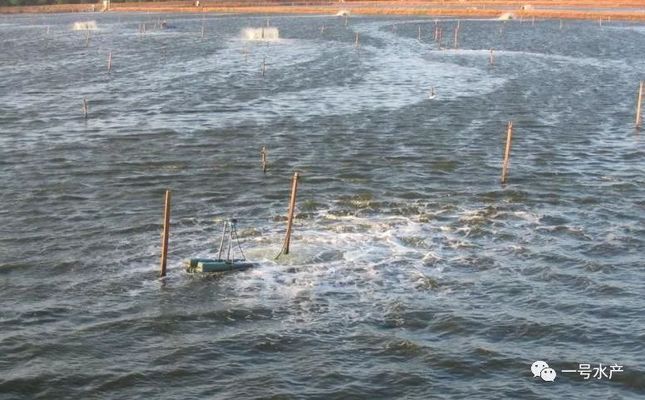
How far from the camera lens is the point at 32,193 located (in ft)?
151

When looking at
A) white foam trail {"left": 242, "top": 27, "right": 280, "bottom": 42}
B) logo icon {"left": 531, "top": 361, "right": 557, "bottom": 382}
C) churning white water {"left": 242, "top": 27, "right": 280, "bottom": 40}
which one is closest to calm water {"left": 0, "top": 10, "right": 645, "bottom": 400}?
logo icon {"left": 531, "top": 361, "right": 557, "bottom": 382}

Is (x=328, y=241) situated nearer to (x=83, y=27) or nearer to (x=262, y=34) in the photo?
(x=262, y=34)

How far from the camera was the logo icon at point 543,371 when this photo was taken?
87.3ft

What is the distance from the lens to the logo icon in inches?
1048

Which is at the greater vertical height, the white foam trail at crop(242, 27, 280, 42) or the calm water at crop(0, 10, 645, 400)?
the white foam trail at crop(242, 27, 280, 42)

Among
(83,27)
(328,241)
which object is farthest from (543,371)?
(83,27)

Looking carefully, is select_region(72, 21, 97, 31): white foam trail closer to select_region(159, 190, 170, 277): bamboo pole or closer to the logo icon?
select_region(159, 190, 170, 277): bamboo pole

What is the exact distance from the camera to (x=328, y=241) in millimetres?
38250

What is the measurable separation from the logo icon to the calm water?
0.71 ft

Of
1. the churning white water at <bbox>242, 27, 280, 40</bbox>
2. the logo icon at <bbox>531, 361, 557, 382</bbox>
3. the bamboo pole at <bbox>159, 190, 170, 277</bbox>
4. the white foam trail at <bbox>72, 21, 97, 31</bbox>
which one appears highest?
the churning white water at <bbox>242, 27, 280, 40</bbox>

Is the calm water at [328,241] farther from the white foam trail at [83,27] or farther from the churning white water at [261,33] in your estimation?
the white foam trail at [83,27]

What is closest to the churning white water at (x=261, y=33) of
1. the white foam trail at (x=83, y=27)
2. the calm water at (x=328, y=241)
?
Result: the white foam trail at (x=83, y=27)

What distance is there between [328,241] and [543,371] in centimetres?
1369

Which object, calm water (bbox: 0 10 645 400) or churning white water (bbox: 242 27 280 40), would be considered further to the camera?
churning white water (bbox: 242 27 280 40)
